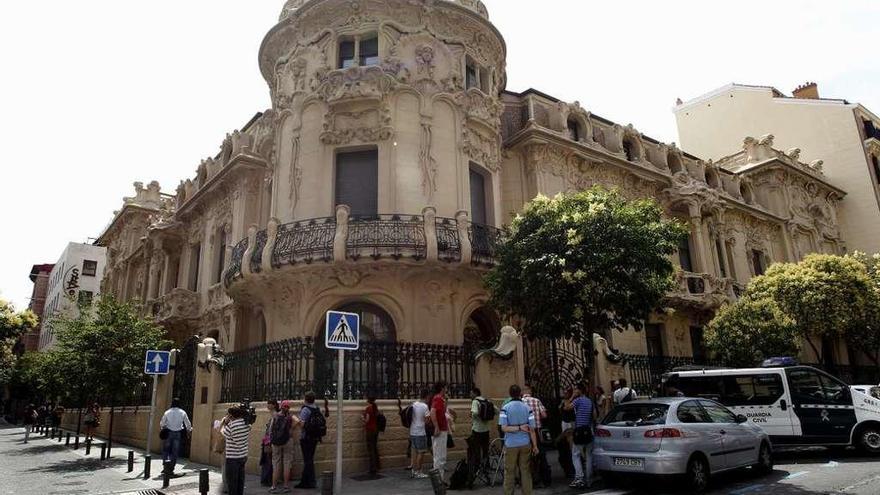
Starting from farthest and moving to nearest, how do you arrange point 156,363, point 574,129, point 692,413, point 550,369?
point 574,129, point 550,369, point 156,363, point 692,413

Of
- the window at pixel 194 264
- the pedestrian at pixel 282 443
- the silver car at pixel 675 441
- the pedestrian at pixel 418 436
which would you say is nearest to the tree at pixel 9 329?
the window at pixel 194 264

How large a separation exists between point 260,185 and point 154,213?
51.3 ft

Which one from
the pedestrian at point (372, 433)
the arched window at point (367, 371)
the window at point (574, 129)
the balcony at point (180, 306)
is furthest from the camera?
the balcony at point (180, 306)

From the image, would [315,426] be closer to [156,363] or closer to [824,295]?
[156,363]

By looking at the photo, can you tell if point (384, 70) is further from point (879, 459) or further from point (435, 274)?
point (879, 459)

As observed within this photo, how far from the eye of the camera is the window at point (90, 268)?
174 feet

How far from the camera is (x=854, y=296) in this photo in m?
21.1

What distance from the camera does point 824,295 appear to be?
2077 cm

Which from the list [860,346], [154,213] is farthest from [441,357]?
[154,213]

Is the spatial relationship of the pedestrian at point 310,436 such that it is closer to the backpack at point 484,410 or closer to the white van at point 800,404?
the backpack at point 484,410

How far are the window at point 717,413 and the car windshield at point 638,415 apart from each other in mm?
1173

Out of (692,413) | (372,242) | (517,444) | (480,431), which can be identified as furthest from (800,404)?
(372,242)

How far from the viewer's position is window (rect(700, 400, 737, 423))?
32.9 ft

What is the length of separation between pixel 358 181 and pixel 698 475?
11664mm
